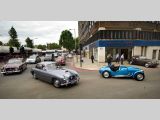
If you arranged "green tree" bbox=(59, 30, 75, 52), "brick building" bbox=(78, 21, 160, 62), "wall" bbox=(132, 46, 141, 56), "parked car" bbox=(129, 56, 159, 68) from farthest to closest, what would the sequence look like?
"green tree" bbox=(59, 30, 75, 52)
"wall" bbox=(132, 46, 141, 56)
"brick building" bbox=(78, 21, 160, 62)
"parked car" bbox=(129, 56, 159, 68)

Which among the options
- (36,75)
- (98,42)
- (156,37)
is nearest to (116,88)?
(36,75)

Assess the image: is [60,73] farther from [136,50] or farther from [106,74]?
[136,50]

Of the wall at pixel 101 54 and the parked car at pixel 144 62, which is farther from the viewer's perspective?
the wall at pixel 101 54

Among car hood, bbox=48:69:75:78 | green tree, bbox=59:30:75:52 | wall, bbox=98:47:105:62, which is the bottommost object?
car hood, bbox=48:69:75:78

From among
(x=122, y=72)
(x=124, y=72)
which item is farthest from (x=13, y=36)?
(x=124, y=72)

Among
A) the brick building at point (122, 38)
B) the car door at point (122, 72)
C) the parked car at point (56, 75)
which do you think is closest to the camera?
the parked car at point (56, 75)

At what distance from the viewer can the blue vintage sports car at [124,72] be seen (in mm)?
10266

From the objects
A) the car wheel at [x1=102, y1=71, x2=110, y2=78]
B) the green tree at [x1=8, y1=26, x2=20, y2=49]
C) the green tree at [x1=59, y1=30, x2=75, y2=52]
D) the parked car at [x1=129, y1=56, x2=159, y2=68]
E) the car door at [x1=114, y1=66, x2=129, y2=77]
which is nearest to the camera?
the car door at [x1=114, y1=66, x2=129, y2=77]

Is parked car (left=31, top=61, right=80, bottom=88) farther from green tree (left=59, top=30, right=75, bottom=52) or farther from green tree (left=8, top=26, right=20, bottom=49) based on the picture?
green tree (left=59, top=30, right=75, bottom=52)

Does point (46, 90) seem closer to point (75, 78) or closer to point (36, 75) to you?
point (75, 78)

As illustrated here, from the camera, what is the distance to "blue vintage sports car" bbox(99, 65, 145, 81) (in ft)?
33.7

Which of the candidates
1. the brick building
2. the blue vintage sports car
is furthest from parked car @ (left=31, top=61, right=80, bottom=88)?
the brick building

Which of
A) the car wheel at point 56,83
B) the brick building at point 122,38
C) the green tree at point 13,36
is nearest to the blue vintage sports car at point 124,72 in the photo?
the car wheel at point 56,83

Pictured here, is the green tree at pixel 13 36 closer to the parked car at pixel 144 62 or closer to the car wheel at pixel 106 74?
the parked car at pixel 144 62
